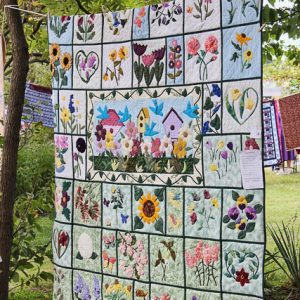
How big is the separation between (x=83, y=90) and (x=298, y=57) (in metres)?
2.45

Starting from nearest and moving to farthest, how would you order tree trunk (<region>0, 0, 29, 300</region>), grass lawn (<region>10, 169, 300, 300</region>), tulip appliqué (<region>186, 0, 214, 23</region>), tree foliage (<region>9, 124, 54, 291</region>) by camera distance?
tulip appliqué (<region>186, 0, 214, 23</region>) → tree trunk (<region>0, 0, 29, 300</region>) → tree foliage (<region>9, 124, 54, 291</region>) → grass lawn (<region>10, 169, 300, 300</region>)

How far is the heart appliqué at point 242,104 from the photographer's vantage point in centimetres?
239

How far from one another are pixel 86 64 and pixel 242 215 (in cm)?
94

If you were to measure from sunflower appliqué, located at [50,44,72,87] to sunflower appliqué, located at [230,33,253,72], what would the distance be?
31.8 inches

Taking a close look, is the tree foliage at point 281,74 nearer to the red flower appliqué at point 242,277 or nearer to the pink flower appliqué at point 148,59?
the pink flower appliqué at point 148,59

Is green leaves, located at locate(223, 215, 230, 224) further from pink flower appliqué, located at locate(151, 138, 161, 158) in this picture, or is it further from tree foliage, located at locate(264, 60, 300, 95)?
tree foliage, located at locate(264, 60, 300, 95)

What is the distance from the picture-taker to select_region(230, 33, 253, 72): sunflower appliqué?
2.39 meters

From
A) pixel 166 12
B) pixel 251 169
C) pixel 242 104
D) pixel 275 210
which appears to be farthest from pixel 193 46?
pixel 275 210

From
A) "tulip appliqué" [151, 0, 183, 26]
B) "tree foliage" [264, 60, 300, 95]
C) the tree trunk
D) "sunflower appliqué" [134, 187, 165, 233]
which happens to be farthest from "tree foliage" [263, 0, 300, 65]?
"tree foliage" [264, 60, 300, 95]

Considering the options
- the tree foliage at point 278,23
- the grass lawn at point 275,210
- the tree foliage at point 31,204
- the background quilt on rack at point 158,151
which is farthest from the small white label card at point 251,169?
the grass lawn at point 275,210

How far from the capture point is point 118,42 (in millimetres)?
2748

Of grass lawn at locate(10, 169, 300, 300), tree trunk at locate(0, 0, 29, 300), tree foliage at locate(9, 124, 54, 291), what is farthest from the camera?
grass lawn at locate(10, 169, 300, 300)

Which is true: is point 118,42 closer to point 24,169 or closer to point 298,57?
point 24,169

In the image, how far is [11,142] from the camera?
3.39 metres
